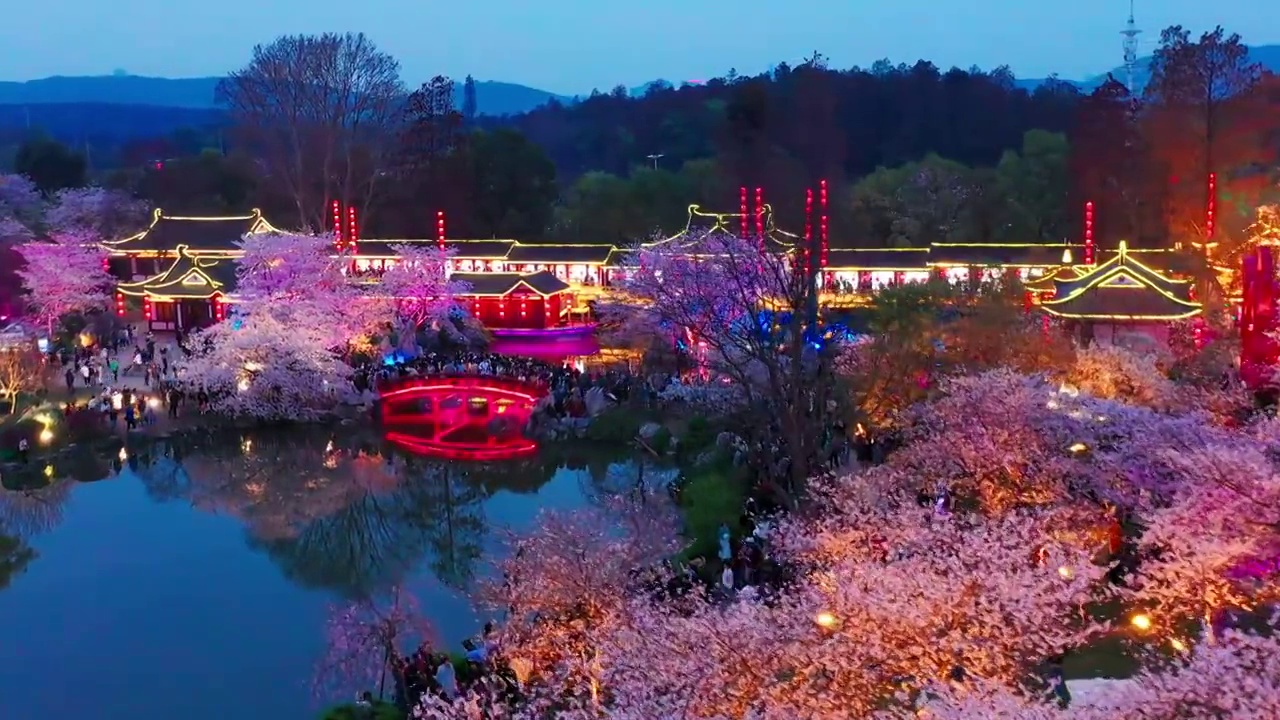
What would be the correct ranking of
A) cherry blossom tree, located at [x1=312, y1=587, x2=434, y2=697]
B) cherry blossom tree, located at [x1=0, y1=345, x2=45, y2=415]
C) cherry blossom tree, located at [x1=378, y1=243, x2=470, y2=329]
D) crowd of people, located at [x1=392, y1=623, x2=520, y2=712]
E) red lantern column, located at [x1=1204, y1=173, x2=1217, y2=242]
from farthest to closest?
cherry blossom tree, located at [x1=378, y1=243, x2=470, y2=329], red lantern column, located at [x1=1204, y1=173, x2=1217, y2=242], cherry blossom tree, located at [x1=0, y1=345, x2=45, y2=415], cherry blossom tree, located at [x1=312, y1=587, x2=434, y2=697], crowd of people, located at [x1=392, y1=623, x2=520, y2=712]

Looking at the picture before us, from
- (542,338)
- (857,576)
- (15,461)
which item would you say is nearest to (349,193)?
(542,338)

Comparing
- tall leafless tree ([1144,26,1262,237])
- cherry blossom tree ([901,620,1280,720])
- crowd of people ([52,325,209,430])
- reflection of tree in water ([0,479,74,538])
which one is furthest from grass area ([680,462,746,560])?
tall leafless tree ([1144,26,1262,237])

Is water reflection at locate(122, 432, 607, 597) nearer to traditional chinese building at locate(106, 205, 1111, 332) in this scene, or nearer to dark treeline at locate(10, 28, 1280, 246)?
traditional chinese building at locate(106, 205, 1111, 332)

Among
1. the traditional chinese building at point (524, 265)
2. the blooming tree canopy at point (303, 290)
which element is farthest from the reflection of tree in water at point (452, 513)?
the traditional chinese building at point (524, 265)

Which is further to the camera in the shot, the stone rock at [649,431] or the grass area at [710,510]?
the stone rock at [649,431]

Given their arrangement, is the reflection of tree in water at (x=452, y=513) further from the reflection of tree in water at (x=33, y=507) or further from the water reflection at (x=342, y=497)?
the reflection of tree in water at (x=33, y=507)

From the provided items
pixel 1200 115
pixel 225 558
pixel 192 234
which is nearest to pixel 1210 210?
pixel 1200 115

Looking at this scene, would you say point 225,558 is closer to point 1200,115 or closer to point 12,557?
point 12,557
